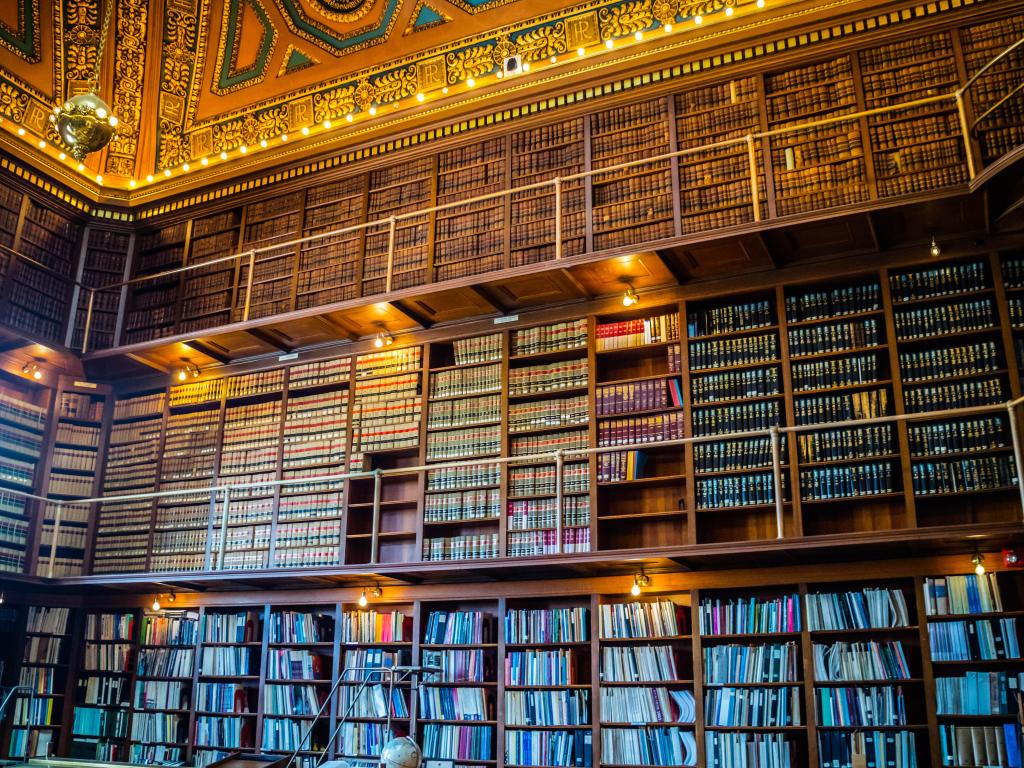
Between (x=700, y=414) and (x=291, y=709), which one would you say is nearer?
(x=700, y=414)

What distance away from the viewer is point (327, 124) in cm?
868

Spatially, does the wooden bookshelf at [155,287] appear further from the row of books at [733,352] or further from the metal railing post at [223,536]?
the row of books at [733,352]

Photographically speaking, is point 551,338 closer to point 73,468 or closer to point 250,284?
point 250,284

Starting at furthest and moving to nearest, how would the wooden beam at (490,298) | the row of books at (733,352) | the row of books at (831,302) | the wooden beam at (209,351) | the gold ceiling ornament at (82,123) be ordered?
the wooden beam at (209,351)
the wooden beam at (490,298)
the row of books at (733,352)
the row of books at (831,302)
the gold ceiling ornament at (82,123)

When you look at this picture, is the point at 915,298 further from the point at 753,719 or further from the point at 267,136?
the point at 267,136

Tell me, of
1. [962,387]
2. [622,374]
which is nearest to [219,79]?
[622,374]

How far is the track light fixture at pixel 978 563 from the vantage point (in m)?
5.60

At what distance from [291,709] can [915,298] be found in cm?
506

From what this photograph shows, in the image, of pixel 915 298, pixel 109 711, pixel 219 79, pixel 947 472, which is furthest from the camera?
pixel 219 79

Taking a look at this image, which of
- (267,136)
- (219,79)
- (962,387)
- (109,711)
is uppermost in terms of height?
(219,79)

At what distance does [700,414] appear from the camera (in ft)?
21.9

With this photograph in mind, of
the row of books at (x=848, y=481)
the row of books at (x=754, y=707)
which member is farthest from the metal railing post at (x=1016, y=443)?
the row of books at (x=754, y=707)

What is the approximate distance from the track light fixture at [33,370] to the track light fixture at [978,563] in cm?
736

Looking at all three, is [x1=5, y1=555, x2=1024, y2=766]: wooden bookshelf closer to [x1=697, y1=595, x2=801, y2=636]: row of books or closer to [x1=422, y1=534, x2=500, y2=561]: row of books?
[x1=697, y1=595, x2=801, y2=636]: row of books
